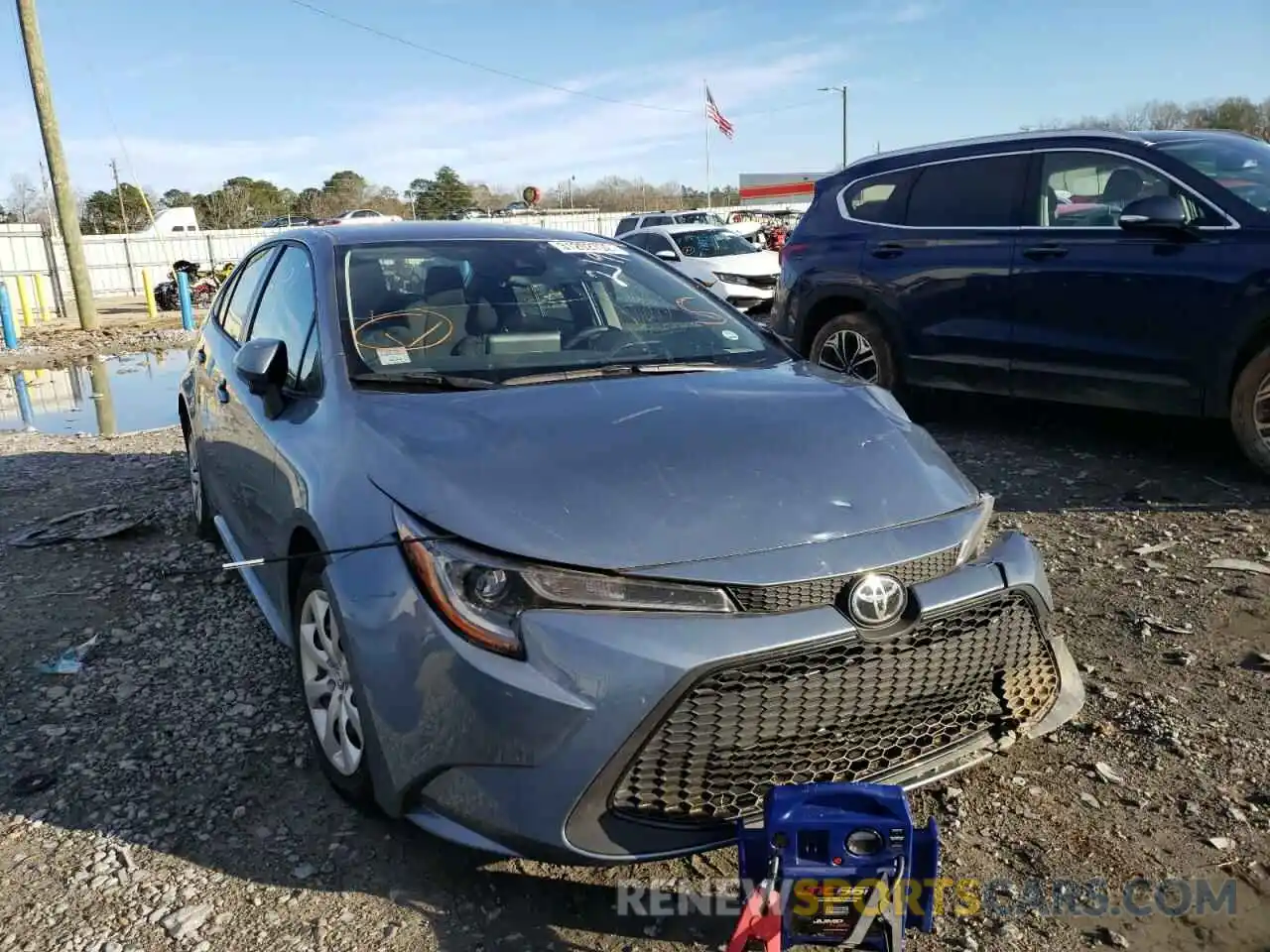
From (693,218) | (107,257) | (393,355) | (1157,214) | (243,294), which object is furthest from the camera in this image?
(107,257)

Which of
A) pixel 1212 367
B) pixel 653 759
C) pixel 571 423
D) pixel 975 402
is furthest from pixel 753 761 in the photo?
pixel 975 402

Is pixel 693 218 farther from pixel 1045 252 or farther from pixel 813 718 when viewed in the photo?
pixel 813 718

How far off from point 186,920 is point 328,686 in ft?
2.16

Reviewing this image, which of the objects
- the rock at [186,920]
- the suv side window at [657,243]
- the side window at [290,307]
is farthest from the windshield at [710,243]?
the rock at [186,920]

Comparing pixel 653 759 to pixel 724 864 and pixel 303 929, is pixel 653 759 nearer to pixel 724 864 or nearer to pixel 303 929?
pixel 724 864

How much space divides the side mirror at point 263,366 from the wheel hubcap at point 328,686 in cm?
83

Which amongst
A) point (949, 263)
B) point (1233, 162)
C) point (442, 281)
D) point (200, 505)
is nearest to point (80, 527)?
point (200, 505)

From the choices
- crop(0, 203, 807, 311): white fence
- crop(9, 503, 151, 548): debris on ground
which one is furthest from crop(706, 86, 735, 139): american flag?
crop(9, 503, 151, 548): debris on ground

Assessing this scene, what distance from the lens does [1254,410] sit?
16.8ft

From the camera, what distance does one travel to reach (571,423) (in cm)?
269

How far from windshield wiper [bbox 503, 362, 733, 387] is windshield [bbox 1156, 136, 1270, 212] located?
3.55 meters

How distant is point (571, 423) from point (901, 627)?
3.24 ft

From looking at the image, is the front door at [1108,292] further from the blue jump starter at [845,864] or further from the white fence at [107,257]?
the white fence at [107,257]

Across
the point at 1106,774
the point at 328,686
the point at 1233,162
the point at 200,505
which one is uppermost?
the point at 1233,162
